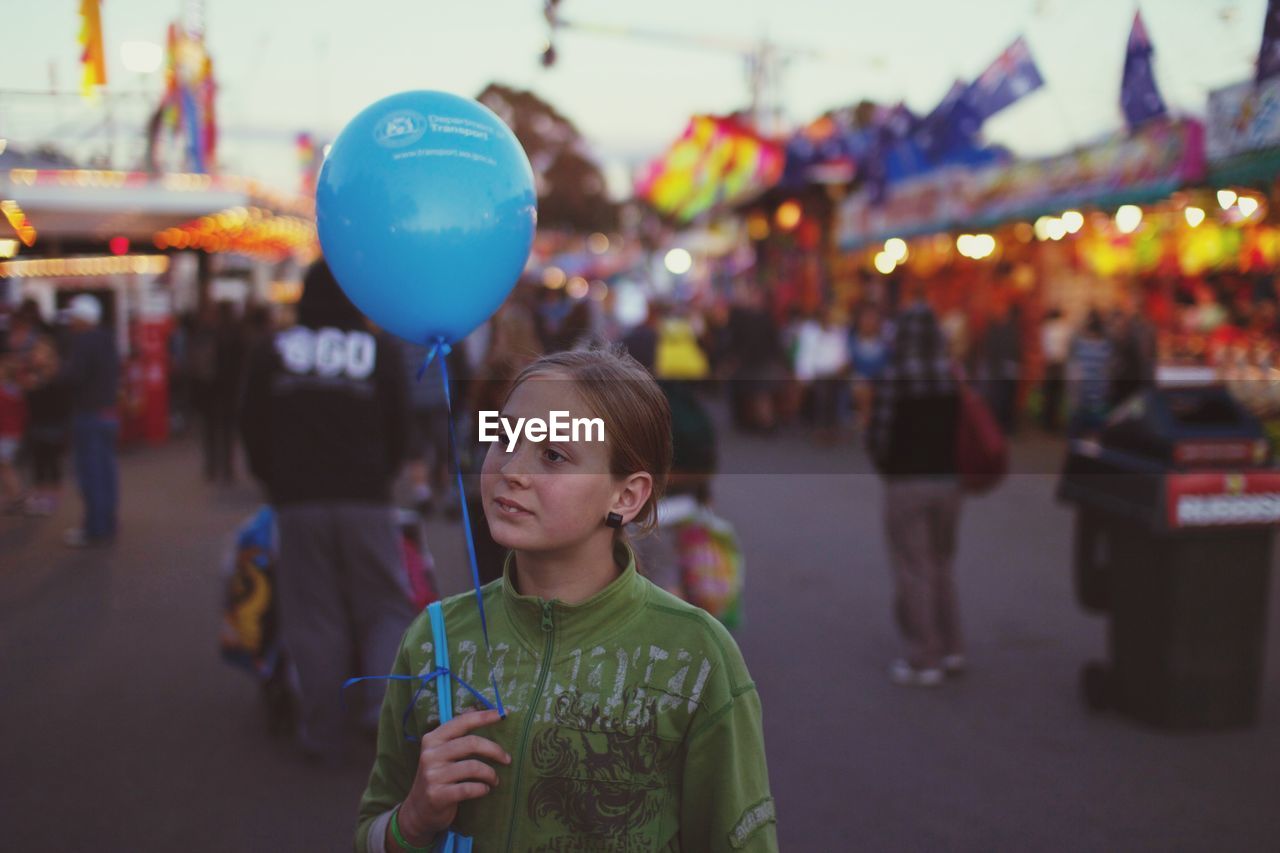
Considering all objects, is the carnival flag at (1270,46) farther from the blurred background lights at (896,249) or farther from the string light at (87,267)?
the blurred background lights at (896,249)

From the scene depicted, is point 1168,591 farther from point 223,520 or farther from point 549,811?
point 223,520

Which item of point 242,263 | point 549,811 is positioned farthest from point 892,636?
point 242,263

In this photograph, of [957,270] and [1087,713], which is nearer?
[1087,713]

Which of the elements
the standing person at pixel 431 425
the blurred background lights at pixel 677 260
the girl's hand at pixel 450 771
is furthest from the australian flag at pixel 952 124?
the blurred background lights at pixel 677 260

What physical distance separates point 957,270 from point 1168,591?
1631cm

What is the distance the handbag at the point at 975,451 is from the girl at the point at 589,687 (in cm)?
409

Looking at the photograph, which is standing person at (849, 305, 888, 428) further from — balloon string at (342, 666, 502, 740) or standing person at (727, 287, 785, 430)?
balloon string at (342, 666, 502, 740)

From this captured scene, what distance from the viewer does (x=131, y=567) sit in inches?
328

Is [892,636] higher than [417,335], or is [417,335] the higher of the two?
[417,335]

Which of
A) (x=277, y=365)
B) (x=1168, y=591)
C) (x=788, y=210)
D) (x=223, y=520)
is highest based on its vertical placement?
(x=788, y=210)

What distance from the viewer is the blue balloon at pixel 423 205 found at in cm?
229

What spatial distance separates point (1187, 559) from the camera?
490 cm

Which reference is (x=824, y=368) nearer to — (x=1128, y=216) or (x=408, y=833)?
(x=1128, y=216)

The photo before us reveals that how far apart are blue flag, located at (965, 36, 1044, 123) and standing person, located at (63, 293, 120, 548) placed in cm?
688
